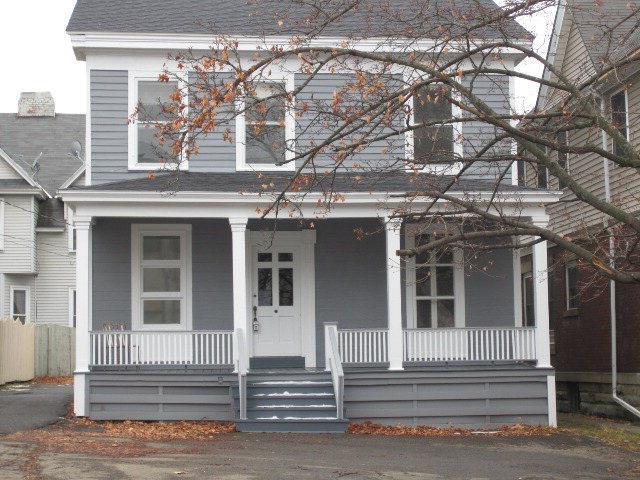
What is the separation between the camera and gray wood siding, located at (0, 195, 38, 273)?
119ft

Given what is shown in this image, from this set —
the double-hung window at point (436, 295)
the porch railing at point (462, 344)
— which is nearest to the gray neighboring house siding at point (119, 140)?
the double-hung window at point (436, 295)

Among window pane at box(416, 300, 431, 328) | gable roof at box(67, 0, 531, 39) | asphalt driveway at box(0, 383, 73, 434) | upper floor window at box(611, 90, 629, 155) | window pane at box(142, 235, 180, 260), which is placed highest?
gable roof at box(67, 0, 531, 39)

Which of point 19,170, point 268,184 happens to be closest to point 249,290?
point 268,184

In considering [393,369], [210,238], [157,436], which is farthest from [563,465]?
[210,238]

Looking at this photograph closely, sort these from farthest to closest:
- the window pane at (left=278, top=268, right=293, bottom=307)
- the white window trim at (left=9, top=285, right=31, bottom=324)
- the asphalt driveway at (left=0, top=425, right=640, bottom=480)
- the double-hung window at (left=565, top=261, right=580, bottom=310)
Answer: the white window trim at (left=9, top=285, right=31, bottom=324)
the double-hung window at (left=565, top=261, right=580, bottom=310)
the window pane at (left=278, top=268, right=293, bottom=307)
the asphalt driveway at (left=0, top=425, right=640, bottom=480)

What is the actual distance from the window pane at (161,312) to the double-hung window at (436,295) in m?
4.36

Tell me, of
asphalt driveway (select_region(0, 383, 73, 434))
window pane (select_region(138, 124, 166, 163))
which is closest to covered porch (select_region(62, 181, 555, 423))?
window pane (select_region(138, 124, 166, 163))

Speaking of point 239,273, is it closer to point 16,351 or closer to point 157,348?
point 157,348

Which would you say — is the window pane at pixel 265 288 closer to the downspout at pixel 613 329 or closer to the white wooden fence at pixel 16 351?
the downspout at pixel 613 329

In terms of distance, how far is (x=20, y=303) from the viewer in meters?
37.4

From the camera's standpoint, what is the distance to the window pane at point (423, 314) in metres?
19.7

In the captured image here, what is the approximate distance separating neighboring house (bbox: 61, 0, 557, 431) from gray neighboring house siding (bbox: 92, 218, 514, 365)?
0.09ft

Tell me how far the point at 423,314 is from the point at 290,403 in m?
3.95

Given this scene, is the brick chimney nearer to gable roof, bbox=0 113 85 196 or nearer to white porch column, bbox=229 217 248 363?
gable roof, bbox=0 113 85 196
